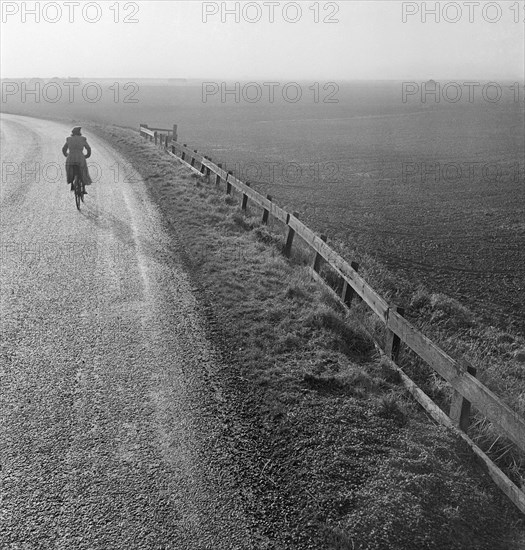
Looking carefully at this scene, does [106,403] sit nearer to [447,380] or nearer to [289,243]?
[447,380]

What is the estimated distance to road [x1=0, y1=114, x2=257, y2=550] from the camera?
4.36m

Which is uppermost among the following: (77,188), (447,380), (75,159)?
(75,159)

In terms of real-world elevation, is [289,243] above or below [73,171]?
below

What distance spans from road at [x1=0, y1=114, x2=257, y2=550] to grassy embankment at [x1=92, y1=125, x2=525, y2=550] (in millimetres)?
361

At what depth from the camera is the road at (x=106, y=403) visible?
4.36m

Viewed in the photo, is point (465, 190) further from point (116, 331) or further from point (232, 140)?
point (232, 140)

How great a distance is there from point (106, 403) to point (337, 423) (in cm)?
238

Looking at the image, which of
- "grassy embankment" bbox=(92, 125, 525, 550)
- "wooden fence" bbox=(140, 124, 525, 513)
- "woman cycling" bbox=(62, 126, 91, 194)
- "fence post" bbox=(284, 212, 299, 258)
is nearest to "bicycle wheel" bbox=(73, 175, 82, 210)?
"woman cycling" bbox=(62, 126, 91, 194)

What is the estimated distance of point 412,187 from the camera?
2444 centimetres

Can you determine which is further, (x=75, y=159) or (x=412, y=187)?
(x=412, y=187)

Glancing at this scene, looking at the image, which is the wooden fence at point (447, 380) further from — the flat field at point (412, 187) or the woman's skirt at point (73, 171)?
the woman's skirt at point (73, 171)

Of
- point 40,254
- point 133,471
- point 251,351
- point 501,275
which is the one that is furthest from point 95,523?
point 501,275

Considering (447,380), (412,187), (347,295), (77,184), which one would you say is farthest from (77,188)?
(412,187)

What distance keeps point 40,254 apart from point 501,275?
956 centimetres
